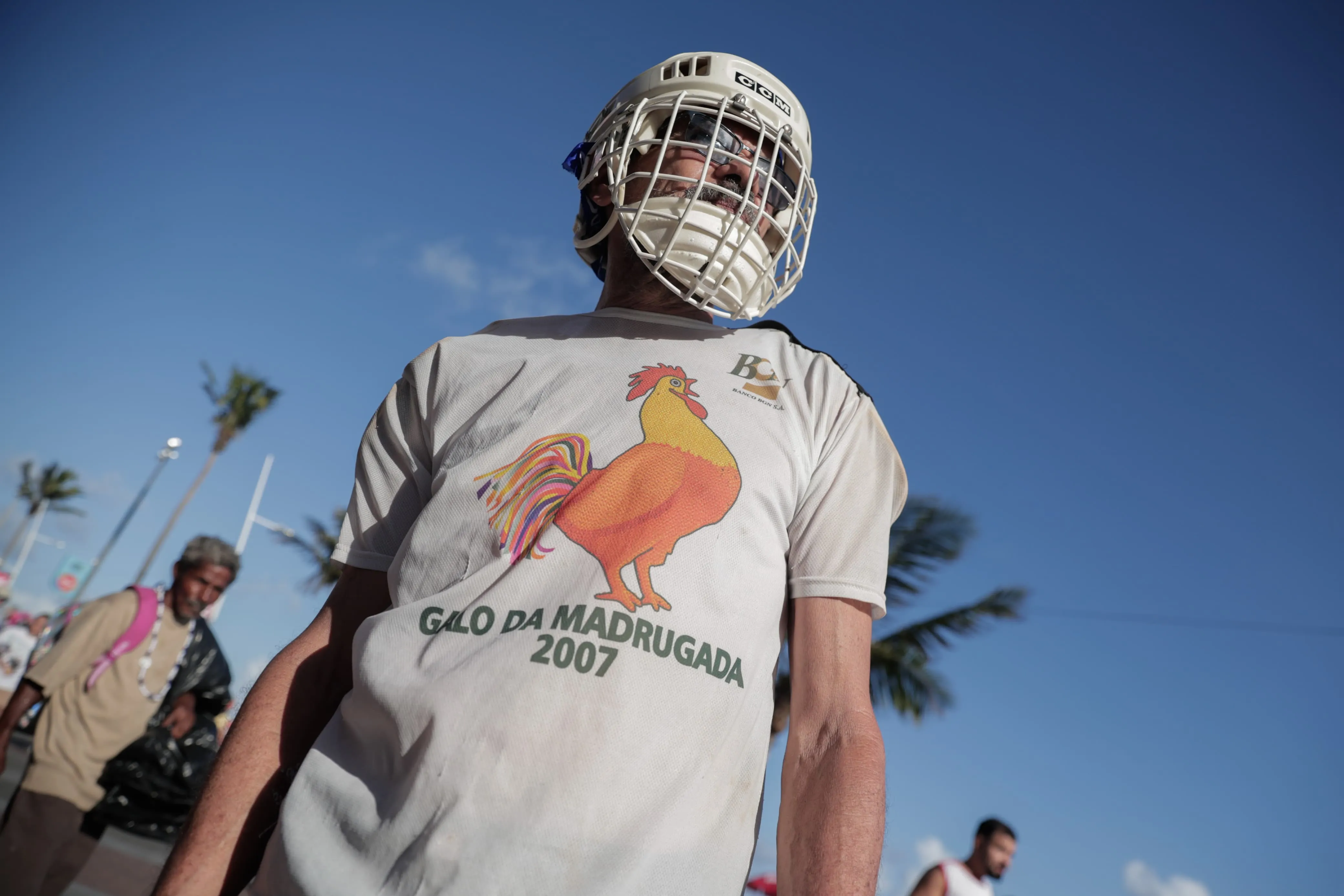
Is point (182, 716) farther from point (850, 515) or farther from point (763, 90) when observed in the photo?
point (850, 515)

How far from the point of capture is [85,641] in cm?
523

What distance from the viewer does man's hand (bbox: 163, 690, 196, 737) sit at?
17.9ft

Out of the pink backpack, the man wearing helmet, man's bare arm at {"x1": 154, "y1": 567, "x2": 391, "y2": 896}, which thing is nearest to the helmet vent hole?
the man wearing helmet

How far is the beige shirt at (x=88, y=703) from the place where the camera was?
4.96 meters

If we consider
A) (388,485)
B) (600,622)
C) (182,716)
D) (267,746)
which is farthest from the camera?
(182,716)

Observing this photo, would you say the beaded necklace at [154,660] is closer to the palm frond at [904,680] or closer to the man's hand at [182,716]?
the man's hand at [182,716]

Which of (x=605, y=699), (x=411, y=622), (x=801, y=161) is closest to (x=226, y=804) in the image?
(x=411, y=622)

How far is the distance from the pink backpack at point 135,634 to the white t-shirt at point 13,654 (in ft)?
62.8

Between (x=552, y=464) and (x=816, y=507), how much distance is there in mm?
457

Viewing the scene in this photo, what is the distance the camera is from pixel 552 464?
1576mm

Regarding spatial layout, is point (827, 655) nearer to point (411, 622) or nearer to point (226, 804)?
point (411, 622)

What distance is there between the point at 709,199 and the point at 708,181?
4 cm

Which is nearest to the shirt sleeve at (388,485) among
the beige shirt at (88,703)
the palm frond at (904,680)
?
the beige shirt at (88,703)

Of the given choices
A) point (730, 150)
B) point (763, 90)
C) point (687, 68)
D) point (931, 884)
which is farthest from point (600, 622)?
point (931, 884)
